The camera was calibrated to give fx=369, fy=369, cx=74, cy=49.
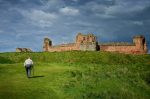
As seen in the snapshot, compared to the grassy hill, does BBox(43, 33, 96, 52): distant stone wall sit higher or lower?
higher

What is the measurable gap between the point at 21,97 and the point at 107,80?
48.3 ft

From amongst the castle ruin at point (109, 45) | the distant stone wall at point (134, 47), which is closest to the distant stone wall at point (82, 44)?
the castle ruin at point (109, 45)

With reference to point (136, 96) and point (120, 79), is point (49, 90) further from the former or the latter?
point (120, 79)

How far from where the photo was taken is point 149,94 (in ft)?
141

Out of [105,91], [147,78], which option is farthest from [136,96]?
[147,78]

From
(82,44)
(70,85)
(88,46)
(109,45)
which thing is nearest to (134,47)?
(109,45)

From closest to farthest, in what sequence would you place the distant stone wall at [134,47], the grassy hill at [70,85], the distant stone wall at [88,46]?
the grassy hill at [70,85] → the distant stone wall at [88,46] → the distant stone wall at [134,47]

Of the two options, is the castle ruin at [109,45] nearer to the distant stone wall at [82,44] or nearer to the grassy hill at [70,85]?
the distant stone wall at [82,44]

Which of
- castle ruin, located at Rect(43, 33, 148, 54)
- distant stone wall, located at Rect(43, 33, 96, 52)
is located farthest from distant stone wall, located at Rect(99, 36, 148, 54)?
distant stone wall, located at Rect(43, 33, 96, 52)

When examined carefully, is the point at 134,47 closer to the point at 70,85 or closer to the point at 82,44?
the point at 82,44

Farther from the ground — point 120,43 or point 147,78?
point 120,43

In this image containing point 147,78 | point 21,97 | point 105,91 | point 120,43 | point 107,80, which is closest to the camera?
point 21,97

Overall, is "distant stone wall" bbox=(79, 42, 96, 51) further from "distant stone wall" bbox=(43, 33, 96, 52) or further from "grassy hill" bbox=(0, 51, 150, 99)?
"grassy hill" bbox=(0, 51, 150, 99)

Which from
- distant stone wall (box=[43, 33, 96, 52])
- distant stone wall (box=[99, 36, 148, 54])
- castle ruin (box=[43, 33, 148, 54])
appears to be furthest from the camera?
distant stone wall (box=[99, 36, 148, 54])
